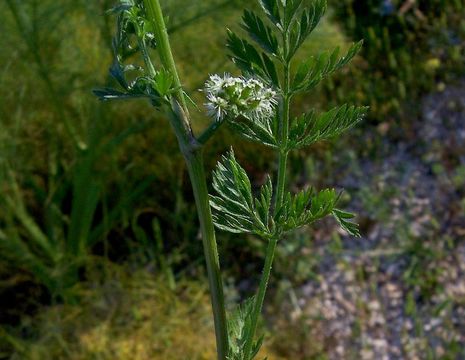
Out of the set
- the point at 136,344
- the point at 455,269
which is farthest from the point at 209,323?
the point at 455,269

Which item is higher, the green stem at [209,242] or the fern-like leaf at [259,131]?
the fern-like leaf at [259,131]

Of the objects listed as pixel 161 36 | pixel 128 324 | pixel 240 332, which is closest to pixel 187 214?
pixel 128 324

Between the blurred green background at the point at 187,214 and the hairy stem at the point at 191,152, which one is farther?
the blurred green background at the point at 187,214

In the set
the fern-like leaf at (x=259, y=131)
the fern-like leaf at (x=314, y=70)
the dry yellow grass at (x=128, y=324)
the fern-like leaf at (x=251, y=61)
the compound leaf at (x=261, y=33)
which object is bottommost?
the fern-like leaf at (x=259, y=131)

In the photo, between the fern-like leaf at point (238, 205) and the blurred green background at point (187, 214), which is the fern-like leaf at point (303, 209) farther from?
the blurred green background at point (187, 214)

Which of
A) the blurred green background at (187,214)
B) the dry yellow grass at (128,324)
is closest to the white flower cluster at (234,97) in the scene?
the blurred green background at (187,214)

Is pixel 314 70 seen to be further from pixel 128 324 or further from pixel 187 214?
pixel 187 214

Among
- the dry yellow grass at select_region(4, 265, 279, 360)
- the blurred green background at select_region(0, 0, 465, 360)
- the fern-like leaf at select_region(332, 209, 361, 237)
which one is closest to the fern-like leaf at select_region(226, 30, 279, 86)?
the fern-like leaf at select_region(332, 209, 361, 237)
